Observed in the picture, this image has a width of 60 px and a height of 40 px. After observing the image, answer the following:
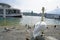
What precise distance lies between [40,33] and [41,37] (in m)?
0.27

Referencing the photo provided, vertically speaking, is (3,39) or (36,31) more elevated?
(36,31)

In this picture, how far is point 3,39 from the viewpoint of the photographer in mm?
11859

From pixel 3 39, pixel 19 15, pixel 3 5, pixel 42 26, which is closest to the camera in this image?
pixel 42 26

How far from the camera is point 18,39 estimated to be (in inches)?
468

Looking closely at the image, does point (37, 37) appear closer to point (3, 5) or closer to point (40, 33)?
point (40, 33)

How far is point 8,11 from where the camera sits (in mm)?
83500

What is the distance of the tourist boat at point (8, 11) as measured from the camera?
260 feet

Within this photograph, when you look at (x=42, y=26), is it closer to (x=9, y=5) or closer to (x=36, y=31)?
(x=36, y=31)

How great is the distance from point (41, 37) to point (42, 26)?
78 cm

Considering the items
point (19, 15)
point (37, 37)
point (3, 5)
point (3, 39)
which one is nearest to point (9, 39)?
point (3, 39)

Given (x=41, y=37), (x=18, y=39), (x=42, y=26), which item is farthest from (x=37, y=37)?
(x=18, y=39)

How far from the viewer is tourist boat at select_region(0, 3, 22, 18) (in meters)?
79.4

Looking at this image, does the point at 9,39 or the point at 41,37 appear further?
the point at 9,39

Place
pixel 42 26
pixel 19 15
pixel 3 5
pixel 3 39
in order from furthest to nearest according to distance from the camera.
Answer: pixel 3 5 → pixel 19 15 → pixel 3 39 → pixel 42 26
